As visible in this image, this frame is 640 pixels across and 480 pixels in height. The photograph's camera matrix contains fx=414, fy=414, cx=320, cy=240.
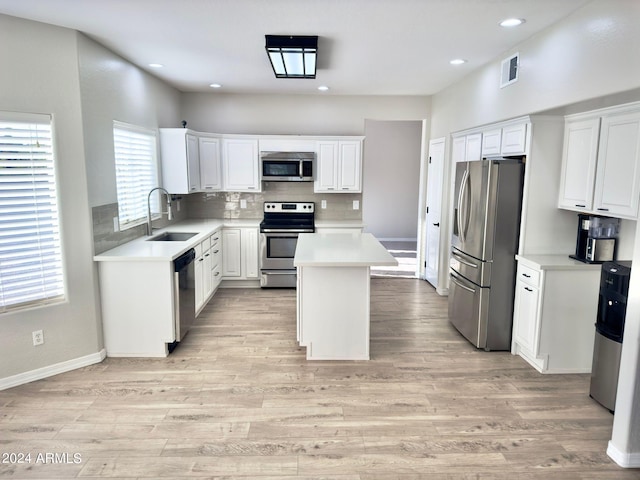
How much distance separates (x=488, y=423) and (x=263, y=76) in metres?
4.26

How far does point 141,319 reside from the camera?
146 inches

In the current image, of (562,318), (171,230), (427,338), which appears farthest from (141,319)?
(562,318)

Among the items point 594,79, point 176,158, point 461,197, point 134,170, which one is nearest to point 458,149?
point 461,197

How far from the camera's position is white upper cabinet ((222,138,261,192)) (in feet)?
19.6

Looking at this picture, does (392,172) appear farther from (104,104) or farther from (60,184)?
(60,184)

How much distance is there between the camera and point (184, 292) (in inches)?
156

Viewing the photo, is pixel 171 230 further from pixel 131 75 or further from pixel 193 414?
pixel 193 414

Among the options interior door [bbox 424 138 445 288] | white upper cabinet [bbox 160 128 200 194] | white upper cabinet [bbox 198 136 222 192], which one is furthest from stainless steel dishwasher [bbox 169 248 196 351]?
interior door [bbox 424 138 445 288]

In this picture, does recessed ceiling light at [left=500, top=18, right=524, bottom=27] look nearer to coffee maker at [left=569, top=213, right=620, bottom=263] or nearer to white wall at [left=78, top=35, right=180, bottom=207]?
coffee maker at [left=569, top=213, right=620, bottom=263]

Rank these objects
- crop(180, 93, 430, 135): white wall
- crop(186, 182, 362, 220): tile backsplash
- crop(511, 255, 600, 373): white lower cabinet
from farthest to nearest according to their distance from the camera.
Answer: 1. crop(186, 182, 362, 220): tile backsplash
2. crop(180, 93, 430, 135): white wall
3. crop(511, 255, 600, 373): white lower cabinet

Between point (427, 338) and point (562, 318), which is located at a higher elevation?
point (562, 318)

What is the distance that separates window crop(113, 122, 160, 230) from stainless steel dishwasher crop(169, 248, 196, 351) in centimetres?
75

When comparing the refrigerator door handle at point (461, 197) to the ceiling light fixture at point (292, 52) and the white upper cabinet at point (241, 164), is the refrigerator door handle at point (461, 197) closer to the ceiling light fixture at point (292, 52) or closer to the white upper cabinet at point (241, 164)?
the ceiling light fixture at point (292, 52)

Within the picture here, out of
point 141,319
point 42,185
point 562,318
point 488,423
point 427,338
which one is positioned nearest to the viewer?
point 488,423
